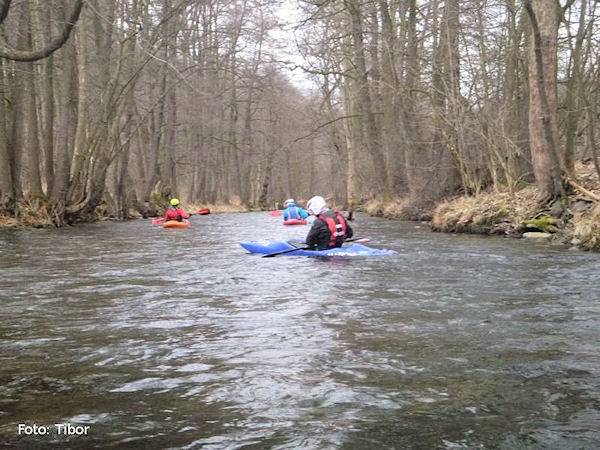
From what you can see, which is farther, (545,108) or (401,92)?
(401,92)

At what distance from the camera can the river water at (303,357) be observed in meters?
3.12

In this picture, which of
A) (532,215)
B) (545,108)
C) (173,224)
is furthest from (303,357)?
(173,224)

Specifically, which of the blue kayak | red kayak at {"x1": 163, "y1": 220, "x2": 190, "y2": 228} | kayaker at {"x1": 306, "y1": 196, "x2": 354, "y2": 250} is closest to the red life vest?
kayaker at {"x1": 306, "y1": 196, "x2": 354, "y2": 250}

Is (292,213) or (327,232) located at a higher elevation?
(292,213)

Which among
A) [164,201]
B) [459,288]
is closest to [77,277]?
[459,288]

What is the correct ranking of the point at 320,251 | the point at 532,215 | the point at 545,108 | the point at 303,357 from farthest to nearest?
the point at 532,215 → the point at 545,108 → the point at 320,251 → the point at 303,357

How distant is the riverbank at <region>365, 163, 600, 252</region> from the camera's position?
11325 mm

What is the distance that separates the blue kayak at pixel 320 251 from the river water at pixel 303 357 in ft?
5.64

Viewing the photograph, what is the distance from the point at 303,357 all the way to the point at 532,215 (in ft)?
33.6

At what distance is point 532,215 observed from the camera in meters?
13.4

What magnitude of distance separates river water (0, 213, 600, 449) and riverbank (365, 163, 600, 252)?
2598mm

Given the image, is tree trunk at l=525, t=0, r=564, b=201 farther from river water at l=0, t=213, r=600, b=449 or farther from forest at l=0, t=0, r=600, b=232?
river water at l=0, t=213, r=600, b=449

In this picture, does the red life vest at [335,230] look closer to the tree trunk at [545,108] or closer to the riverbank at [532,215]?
the riverbank at [532,215]

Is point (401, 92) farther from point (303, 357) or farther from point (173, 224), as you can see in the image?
point (303, 357)
